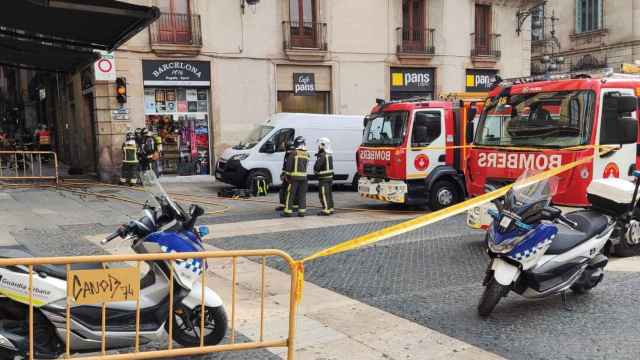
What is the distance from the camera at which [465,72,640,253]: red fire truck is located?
7.66 meters

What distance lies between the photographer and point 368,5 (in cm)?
2122

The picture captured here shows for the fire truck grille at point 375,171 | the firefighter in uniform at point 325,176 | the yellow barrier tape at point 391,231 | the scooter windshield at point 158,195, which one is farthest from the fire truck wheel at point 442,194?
the scooter windshield at point 158,195

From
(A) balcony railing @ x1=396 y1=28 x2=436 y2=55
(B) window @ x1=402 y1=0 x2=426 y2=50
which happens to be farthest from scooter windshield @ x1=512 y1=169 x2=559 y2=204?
(B) window @ x1=402 y1=0 x2=426 y2=50

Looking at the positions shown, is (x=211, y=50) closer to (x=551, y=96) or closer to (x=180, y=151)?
(x=180, y=151)

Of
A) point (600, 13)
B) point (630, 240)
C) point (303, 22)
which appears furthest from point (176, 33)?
point (600, 13)

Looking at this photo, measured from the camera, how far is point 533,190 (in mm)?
5359

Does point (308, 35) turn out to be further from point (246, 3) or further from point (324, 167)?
point (324, 167)

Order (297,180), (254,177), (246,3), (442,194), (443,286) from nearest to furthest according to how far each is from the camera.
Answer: (443,286), (297,180), (442,194), (254,177), (246,3)

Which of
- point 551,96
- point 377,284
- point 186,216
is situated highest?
point 551,96

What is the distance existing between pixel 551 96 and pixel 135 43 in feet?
44.4

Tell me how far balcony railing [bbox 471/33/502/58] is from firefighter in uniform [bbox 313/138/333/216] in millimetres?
13774

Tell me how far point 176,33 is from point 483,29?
12.4m

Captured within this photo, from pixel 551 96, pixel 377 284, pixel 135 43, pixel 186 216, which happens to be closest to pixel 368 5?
pixel 135 43

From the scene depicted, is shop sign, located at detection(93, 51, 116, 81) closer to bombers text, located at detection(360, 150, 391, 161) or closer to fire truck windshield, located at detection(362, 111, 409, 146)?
fire truck windshield, located at detection(362, 111, 409, 146)
